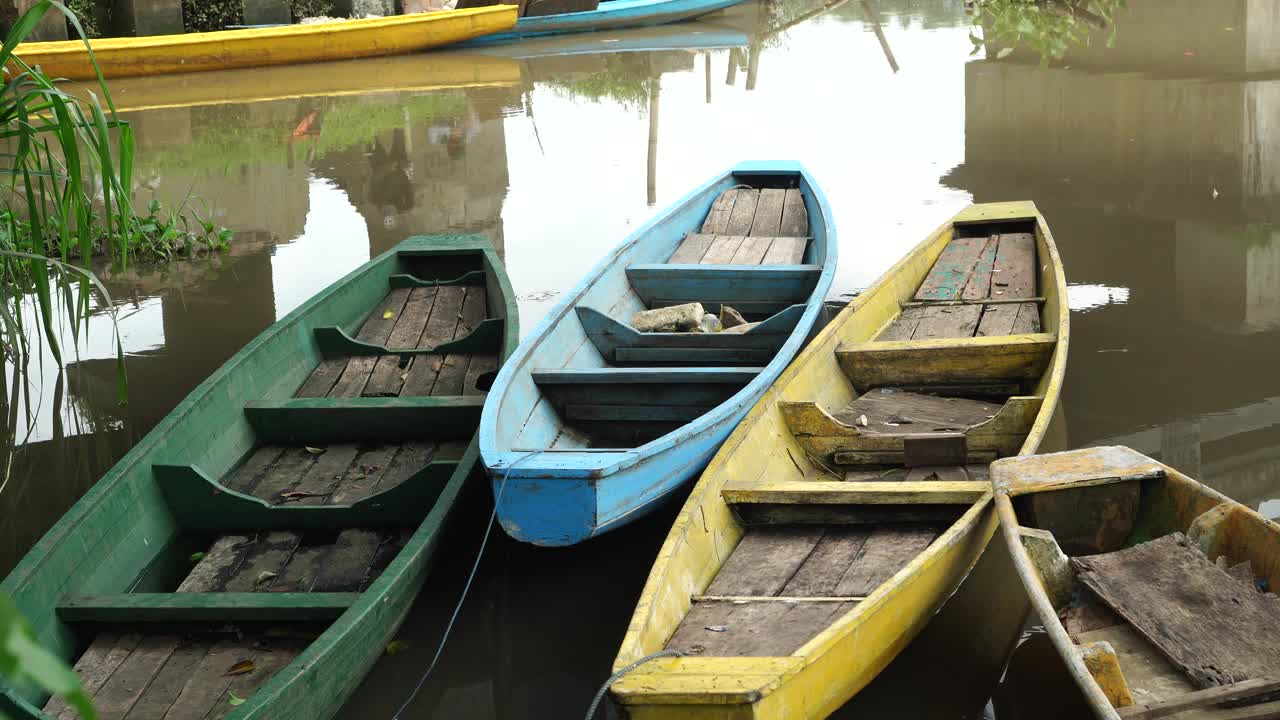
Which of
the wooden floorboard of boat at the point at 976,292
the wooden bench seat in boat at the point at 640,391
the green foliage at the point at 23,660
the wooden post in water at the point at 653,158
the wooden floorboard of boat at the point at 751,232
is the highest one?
the wooden post in water at the point at 653,158

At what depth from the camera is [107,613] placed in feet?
11.6

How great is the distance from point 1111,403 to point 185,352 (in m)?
4.81

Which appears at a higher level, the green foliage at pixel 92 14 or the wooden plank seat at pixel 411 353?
the green foliage at pixel 92 14

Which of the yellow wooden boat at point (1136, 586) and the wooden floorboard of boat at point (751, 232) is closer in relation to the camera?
the yellow wooden boat at point (1136, 586)

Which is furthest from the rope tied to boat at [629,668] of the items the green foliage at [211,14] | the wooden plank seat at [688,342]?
the green foliage at [211,14]

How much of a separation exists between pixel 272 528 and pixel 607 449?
4.19 feet

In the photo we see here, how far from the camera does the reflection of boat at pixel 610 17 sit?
17.7m

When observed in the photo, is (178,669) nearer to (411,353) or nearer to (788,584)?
(788,584)

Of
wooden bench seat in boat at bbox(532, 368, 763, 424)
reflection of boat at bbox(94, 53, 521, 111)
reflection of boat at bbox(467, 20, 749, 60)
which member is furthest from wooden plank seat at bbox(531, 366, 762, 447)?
reflection of boat at bbox(467, 20, 749, 60)

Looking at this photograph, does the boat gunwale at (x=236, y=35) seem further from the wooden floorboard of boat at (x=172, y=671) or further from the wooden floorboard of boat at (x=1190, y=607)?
the wooden floorboard of boat at (x=1190, y=607)

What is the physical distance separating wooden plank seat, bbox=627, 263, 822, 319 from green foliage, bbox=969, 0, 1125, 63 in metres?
8.85

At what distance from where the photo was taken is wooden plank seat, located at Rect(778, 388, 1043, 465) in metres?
4.41

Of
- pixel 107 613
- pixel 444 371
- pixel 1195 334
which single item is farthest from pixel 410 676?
pixel 1195 334

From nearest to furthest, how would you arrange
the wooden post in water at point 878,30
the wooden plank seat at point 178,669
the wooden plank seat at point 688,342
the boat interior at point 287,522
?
the wooden plank seat at point 178,669 → the boat interior at point 287,522 → the wooden plank seat at point 688,342 → the wooden post in water at point 878,30
